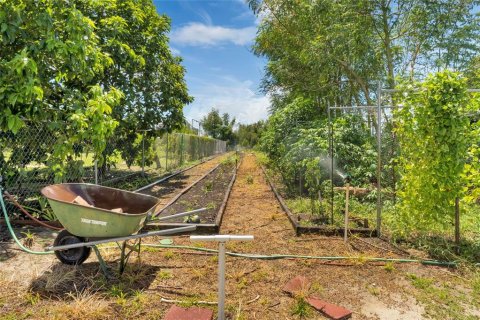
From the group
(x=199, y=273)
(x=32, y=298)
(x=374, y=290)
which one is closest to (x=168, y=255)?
(x=199, y=273)

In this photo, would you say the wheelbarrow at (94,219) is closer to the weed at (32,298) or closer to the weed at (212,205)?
the weed at (32,298)

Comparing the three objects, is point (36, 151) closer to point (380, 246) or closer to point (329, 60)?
point (380, 246)

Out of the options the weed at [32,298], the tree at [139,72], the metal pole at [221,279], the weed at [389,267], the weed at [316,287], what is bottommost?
the weed at [32,298]

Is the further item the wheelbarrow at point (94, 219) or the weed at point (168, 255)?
the weed at point (168, 255)

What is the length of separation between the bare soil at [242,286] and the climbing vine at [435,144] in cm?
81

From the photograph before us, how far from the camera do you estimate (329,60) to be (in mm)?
9695

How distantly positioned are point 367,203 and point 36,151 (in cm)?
664

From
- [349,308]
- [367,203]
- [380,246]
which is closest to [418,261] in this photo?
[380,246]

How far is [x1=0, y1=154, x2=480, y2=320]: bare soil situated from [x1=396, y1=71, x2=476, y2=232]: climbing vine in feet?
2.67

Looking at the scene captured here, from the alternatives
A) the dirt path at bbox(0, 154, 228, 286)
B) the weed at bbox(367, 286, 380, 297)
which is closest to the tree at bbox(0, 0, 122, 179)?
the dirt path at bbox(0, 154, 228, 286)

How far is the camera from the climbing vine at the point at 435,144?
3992 mm

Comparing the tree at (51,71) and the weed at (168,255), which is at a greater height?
the tree at (51,71)

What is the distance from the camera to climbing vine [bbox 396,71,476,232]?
3992mm

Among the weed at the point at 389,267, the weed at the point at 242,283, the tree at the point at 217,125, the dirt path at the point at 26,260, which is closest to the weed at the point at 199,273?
the weed at the point at 242,283
